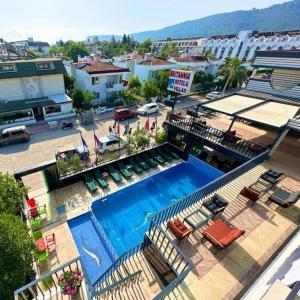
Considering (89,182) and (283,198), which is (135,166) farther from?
(283,198)

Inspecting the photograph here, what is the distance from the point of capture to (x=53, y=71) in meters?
26.8

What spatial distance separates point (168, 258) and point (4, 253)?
19.7 feet

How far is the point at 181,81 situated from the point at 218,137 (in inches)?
290

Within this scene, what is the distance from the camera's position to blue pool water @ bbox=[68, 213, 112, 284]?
1032cm

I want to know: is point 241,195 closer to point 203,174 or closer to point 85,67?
point 203,174

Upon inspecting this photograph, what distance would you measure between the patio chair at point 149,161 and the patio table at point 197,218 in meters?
9.64

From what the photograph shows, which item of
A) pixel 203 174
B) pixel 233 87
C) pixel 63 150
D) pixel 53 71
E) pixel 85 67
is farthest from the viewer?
pixel 233 87

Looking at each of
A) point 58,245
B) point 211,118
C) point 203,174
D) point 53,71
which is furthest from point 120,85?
point 58,245

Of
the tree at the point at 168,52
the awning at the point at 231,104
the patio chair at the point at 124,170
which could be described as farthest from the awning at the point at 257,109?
the tree at the point at 168,52

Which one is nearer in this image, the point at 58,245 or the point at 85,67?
the point at 58,245

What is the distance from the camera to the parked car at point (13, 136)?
20.4 meters

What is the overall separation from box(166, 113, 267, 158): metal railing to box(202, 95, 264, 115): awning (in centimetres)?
226

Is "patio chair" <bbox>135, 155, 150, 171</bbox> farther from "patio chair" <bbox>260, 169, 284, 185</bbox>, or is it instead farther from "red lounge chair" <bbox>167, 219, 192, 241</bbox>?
"red lounge chair" <bbox>167, 219, 192, 241</bbox>

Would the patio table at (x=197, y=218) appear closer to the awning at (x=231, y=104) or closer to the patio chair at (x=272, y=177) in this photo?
the patio chair at (x=272, y=177)
